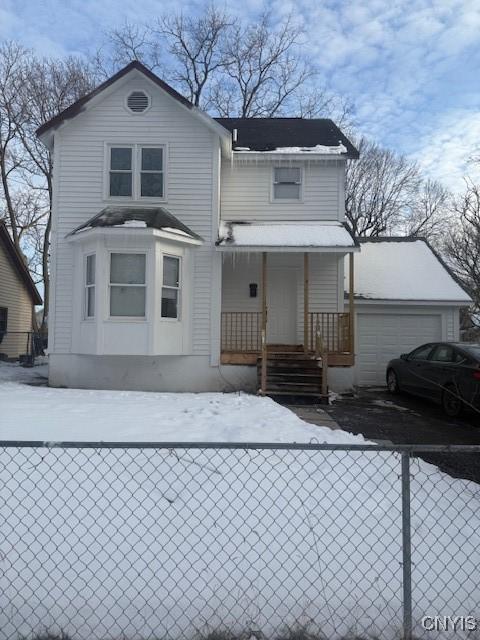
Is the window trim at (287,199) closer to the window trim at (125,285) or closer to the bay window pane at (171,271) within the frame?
the bay window pane at (171,271)

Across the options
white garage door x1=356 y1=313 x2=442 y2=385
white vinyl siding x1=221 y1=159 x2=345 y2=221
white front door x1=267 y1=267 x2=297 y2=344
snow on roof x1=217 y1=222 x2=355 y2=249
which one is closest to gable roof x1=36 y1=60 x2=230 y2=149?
white vinyl siding x1=221 y1=159 x2=345 y2=221

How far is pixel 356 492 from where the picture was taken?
4340mm

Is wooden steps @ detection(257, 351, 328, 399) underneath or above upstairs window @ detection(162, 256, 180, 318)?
underneath

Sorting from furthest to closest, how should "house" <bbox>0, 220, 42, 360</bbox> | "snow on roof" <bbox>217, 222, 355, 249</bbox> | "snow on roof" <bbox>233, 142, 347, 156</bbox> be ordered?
"house" <bbox>0, 220, 42, 360</bbox> < "snow on roof" <bbox>233, 142, 347, 156</bbox> < "snow on roof" <bbox>217, 222, 355, 249</bbox>

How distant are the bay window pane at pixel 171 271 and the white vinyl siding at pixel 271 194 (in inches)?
106

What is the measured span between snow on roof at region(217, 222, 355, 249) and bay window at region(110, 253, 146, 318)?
6.64 ft

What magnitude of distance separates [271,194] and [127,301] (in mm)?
5146

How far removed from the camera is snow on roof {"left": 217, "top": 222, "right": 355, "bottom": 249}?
37.5ft

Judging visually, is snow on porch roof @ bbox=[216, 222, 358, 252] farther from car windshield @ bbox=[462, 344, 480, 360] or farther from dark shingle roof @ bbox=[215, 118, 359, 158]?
car windshield @ bbox=[462, 344, 480, 360]

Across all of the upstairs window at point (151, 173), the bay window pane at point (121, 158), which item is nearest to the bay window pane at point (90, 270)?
the upstairs window at point (151, 173)

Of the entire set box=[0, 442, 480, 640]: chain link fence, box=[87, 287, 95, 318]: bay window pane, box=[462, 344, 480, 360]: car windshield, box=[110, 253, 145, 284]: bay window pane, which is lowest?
box=[0, 442, 480, 640]: chain link fence

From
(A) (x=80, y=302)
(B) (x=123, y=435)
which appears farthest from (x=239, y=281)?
(B) (x=123, y=435)

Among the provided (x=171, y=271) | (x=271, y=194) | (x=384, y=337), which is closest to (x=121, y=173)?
(x=171, y=271)

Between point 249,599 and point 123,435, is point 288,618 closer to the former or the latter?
point 249,599
